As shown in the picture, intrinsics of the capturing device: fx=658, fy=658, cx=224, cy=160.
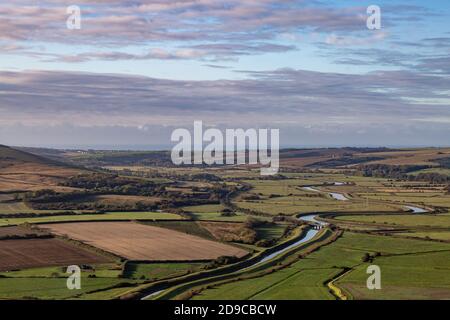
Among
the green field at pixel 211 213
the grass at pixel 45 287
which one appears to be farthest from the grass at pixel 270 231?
the grass at pixel 45 287

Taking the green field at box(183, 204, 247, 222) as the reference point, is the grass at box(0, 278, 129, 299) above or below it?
above

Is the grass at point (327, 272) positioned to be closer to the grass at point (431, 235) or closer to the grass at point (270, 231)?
the grass at point (431, 235)

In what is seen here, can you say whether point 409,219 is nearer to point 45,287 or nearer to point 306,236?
point 306,236

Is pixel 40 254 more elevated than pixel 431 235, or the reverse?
pixel 40 254

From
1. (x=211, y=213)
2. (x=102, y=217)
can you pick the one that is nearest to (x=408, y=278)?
(x=211, y=213)

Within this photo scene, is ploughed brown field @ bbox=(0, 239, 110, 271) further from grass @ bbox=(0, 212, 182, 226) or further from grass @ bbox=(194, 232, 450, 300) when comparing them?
grass @ bbox=(194, 232, 450, 300)

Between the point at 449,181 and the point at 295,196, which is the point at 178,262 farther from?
the point at 449,181

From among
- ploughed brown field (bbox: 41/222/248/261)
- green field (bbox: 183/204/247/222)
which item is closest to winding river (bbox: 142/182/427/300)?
ploughed brown field (bbox: 41/222/248/261)
